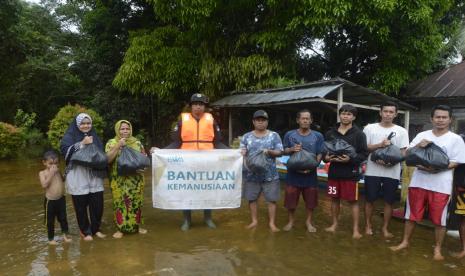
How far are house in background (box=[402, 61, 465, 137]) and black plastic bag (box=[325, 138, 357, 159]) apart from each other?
8262 mm

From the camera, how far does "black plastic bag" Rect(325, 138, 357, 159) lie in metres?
4.61

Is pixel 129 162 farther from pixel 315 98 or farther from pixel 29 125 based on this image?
pixel 29 125

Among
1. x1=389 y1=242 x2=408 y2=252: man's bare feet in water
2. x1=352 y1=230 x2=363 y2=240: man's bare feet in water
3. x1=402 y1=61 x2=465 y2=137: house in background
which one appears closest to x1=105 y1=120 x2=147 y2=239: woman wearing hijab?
x1=352 y1=230 x2=363 y2=240: man's bare feet in water

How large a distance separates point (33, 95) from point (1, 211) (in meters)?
16.6

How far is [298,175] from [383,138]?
112cm

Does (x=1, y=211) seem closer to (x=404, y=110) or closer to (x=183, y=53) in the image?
(x=183, y=53)

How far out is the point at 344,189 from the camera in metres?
4.82

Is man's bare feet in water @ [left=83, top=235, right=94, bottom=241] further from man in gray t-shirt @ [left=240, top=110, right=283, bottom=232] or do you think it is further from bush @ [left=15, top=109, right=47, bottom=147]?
bush @ [left=15, top=109, right=47, bottom=147]

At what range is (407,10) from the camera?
33.4ft

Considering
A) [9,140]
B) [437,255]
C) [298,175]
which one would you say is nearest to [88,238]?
[298,175]

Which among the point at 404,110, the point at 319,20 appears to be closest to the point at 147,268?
the point at 319,20

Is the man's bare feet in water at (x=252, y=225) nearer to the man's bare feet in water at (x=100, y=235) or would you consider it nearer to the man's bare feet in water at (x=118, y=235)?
the man's bare feet in water at (x=118, y=235)

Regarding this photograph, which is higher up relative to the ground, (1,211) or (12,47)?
(12,47)

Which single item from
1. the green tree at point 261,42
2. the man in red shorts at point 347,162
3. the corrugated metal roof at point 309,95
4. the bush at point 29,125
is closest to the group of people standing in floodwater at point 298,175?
the man in red shorts at point 347,162
